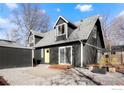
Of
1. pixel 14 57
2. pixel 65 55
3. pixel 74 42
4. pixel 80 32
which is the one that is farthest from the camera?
pixel 65 55

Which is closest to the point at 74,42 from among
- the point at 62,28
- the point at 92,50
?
the point at 62,28

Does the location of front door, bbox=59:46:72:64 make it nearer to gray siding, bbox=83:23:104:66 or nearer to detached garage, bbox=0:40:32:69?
gray siding, bbox=83:23:104:66

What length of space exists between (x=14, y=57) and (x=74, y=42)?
3.38m

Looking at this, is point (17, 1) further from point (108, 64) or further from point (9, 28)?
point (108, 64)

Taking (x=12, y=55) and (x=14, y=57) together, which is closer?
(x=12, y=55)

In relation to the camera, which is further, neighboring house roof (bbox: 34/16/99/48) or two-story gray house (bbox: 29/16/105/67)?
two-story gray house (bbox: 29/16/105/67)

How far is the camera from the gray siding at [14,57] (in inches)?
256

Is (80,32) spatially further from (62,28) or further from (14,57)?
(14,57)

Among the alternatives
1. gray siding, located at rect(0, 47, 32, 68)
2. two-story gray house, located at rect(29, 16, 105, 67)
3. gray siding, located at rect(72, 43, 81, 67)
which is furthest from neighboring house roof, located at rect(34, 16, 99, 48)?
gray siding, located at rect(0, 47, 32, 68)

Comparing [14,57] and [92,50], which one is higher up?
[92,50]

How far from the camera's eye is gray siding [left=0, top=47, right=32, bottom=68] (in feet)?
21.4

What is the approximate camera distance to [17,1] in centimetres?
441

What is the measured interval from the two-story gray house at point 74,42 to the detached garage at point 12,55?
39.9 inches

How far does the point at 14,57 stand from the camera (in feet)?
22.9
